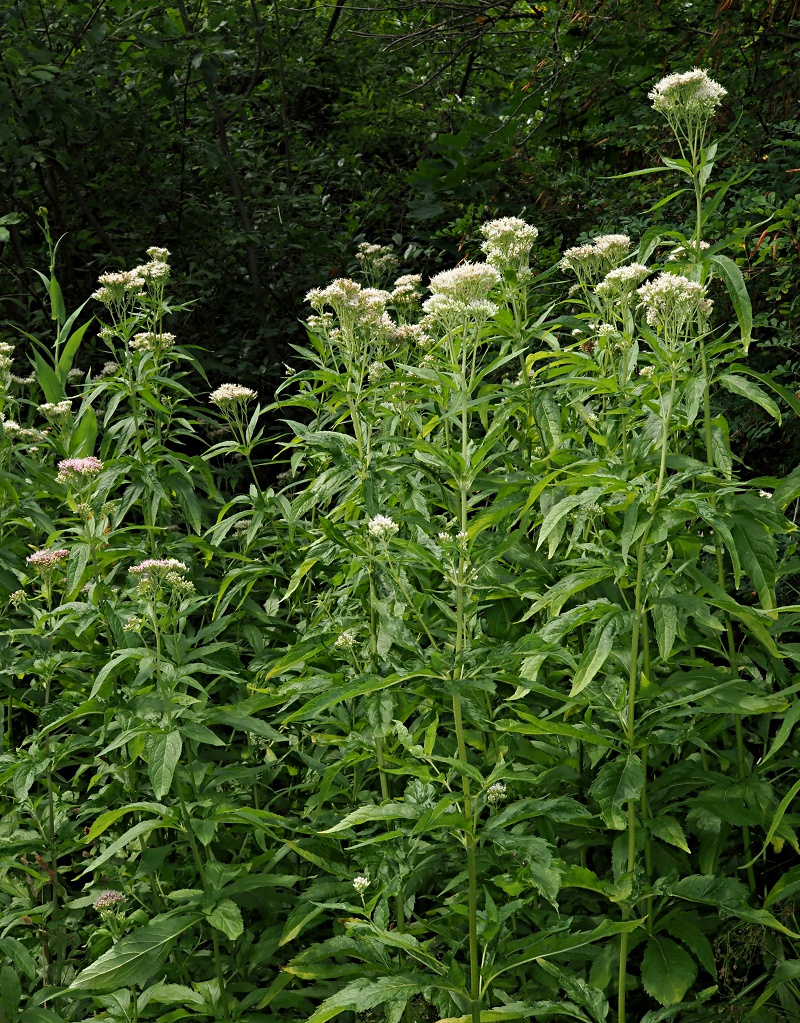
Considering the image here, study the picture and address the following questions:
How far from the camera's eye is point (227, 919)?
2459mm

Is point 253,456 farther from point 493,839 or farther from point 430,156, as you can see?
point 493,839

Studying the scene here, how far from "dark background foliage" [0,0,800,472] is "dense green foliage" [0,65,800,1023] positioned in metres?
2.58

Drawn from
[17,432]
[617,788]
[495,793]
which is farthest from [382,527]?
[17,432]

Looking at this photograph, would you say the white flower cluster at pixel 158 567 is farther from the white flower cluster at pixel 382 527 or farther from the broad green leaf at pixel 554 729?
the broad green leaf at pixel 554 729

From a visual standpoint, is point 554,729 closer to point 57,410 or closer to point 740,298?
point 740,298

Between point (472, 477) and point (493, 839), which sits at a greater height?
point (472, 477)

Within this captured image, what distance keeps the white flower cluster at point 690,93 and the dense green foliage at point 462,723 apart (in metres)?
0.02

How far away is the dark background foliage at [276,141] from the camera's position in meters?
5.70

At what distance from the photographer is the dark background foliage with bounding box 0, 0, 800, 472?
5.70 m

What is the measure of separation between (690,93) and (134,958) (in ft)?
8.24

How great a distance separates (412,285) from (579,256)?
82 centimetres

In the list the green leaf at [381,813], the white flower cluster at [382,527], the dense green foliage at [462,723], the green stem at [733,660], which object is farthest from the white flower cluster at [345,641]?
the green stem at [733,660]

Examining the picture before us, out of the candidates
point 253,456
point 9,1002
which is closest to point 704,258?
point 9,1002

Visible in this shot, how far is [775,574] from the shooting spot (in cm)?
239
